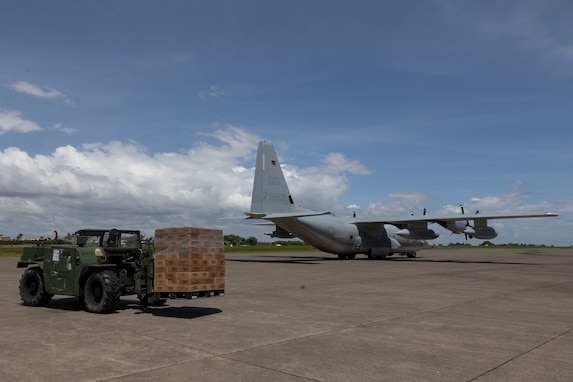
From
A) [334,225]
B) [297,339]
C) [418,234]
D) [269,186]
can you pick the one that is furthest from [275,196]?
[297,339]

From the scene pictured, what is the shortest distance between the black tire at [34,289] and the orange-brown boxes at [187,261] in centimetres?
408

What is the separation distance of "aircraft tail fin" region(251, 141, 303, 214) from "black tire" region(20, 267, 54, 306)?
2078cm

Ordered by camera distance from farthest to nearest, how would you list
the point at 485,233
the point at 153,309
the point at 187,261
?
the point at 485,233 < the point at 153,309 < the point at 187,261

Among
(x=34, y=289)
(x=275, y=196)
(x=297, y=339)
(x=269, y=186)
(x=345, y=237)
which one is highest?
(x=269, y=186)

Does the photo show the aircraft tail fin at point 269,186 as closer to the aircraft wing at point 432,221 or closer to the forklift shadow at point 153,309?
the aircraft wing at point 432,221

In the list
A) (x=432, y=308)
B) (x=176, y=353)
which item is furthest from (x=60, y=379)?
(x=432, y=308)

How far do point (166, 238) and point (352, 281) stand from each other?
11.1 meters

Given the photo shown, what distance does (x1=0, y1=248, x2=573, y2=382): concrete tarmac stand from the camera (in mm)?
6223

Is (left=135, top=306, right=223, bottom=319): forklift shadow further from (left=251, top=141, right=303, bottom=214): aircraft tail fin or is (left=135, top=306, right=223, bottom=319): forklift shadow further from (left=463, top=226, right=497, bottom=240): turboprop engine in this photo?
(left=463, top=226, right=497, bottom=240): turboprop engine

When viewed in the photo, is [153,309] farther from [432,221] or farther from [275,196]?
[432,221]

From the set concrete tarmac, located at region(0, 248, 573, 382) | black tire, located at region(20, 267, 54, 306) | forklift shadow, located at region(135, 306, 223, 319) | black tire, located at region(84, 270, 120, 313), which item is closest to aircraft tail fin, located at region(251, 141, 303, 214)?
concrete tarmac, located at region(0, 248, 573, 382)

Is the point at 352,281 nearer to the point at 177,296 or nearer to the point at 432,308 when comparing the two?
the point at 432,308

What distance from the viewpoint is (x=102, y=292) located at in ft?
36.5

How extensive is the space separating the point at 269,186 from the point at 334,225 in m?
7.88
